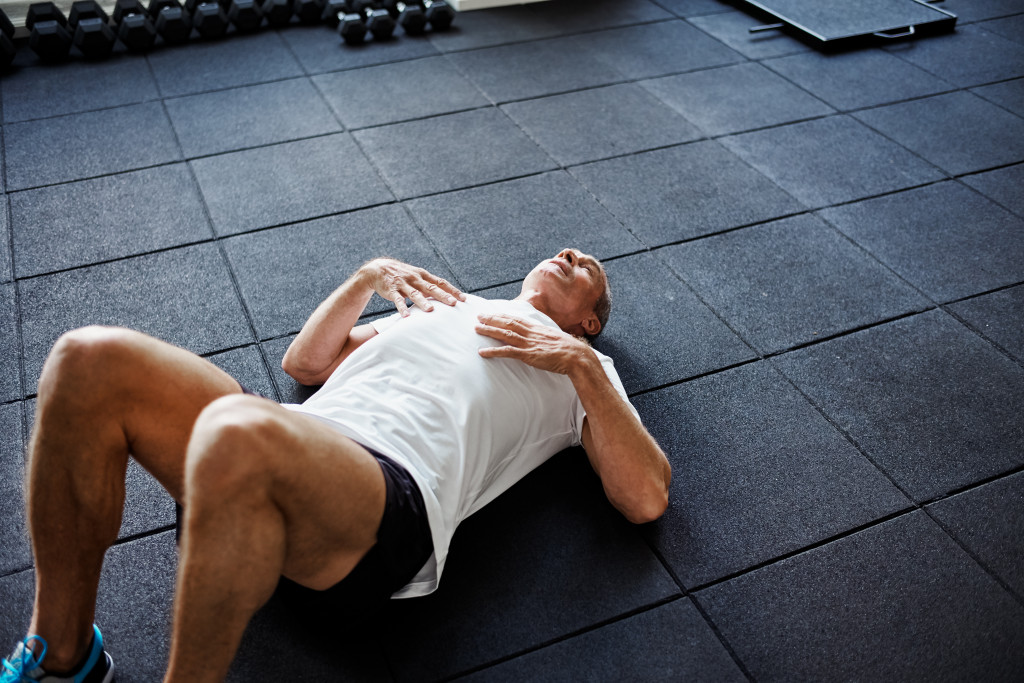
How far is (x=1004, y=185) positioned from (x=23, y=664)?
148 inches

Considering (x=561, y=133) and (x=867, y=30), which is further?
(x=867, y=30)

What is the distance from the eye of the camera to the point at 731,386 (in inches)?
96.3

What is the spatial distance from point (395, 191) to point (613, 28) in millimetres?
2114

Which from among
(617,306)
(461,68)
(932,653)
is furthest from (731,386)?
(461,68)

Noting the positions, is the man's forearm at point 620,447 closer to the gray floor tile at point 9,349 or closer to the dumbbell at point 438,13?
the gray floor tile at point 9,349

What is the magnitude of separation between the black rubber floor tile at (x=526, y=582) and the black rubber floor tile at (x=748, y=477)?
0.12 meters

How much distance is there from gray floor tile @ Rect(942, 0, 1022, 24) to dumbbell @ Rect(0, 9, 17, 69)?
17.0 feet

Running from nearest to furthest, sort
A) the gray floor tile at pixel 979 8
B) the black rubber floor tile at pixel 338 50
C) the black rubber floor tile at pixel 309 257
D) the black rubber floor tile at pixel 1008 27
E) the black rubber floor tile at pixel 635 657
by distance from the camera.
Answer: the black rubber floor tile at pixel 635 657 → the black rubber floor tile at pixel 309 257 → the black rubber floor tile at pixel 338 50 → the black rubber floor tile at pixel 1008 27 → the gray floor tile at pixel 979 8

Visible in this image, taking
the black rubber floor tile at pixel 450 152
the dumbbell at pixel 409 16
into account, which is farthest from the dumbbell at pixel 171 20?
the black rubber floor tile at pixel 450 152

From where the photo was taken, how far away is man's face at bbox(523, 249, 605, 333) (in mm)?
2195

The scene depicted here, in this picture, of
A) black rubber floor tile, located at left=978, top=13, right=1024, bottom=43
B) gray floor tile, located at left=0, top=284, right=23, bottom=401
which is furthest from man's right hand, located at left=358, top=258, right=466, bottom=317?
black rubber floor tile, located at left=978, top=13, right=1024, bottom=43

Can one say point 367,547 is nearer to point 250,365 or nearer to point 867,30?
point 250,365

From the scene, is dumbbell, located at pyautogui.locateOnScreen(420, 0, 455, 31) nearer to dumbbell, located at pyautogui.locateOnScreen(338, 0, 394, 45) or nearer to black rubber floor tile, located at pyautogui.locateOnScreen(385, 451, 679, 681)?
dumbbell, located at pyautogui.locateOnScreen(338, 0, 394, 45)

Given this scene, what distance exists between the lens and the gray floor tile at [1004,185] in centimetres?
333
